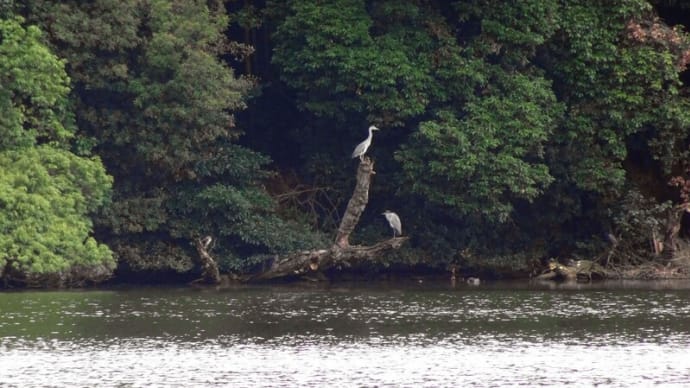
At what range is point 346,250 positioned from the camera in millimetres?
44125

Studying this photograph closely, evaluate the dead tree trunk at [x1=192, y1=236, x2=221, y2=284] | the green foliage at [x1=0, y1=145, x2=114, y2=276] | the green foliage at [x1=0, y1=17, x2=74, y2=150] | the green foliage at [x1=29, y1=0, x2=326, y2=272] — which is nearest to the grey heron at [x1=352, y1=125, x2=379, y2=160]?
the green foliage at [x1=29, y1=0, x2=326, y2=272]

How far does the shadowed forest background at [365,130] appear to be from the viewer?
1668 inches

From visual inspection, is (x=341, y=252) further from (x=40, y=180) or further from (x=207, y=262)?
(x=40, y=180)

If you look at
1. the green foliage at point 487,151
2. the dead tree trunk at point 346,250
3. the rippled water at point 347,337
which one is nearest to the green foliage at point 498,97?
the green foliage at point 487,151

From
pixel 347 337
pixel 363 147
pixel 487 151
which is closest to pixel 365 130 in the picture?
pixel 363 147

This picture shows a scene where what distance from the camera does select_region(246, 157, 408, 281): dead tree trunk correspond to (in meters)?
43.9

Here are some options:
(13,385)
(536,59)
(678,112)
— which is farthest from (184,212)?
(13,385)

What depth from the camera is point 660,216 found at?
4553 cm

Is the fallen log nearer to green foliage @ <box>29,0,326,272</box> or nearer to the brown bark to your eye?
the brown bark

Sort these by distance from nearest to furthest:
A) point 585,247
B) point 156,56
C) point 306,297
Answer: point 306,297 → point 156,56 → point 585,247

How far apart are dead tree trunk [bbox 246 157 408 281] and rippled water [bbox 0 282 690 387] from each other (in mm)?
1998

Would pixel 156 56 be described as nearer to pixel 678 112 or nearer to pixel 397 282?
pixel 397 282

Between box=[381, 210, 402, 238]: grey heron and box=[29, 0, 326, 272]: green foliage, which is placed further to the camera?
box=[381, 210, 402, 238]: grey heron

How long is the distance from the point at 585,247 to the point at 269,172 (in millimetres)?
9229
